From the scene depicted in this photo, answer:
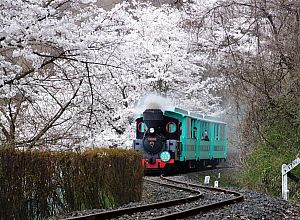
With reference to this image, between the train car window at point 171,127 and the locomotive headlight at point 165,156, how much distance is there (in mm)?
1182

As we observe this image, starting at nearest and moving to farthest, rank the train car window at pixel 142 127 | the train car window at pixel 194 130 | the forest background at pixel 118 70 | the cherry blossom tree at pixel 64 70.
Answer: the cherry blossom tree at pixel 64 70
the forest background at pixel 118 70
the train car window at pixel 142 127
the train car window at pixel 194 130

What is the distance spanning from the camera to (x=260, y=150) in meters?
17.0

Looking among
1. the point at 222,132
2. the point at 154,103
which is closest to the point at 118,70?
the point at 154,103

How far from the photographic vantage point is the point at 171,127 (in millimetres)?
20750

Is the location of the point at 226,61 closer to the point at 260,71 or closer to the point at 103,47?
the point at 260,71

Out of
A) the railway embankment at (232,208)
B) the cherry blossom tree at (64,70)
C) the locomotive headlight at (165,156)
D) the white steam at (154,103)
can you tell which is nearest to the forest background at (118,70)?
the cherry blossom tree at (64,70)

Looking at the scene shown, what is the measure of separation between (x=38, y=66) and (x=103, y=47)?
1.50 metres

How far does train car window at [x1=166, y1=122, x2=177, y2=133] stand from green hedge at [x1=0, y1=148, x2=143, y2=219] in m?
8.40

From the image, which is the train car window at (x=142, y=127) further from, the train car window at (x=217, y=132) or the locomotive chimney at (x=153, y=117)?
the train car window at (x=217, y=132)

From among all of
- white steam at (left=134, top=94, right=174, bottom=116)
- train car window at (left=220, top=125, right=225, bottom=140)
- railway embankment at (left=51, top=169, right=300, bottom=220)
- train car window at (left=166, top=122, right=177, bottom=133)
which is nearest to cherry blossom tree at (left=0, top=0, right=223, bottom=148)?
white steam at (left=134, top=94, right=174, bottom=116)

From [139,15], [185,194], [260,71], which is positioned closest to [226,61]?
[260,71]

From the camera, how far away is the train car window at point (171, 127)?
67.8 ft

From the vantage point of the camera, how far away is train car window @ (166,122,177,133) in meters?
20.7

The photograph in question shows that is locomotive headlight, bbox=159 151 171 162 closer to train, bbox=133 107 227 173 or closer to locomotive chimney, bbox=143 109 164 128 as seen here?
train, bbox=133 107 227 173
